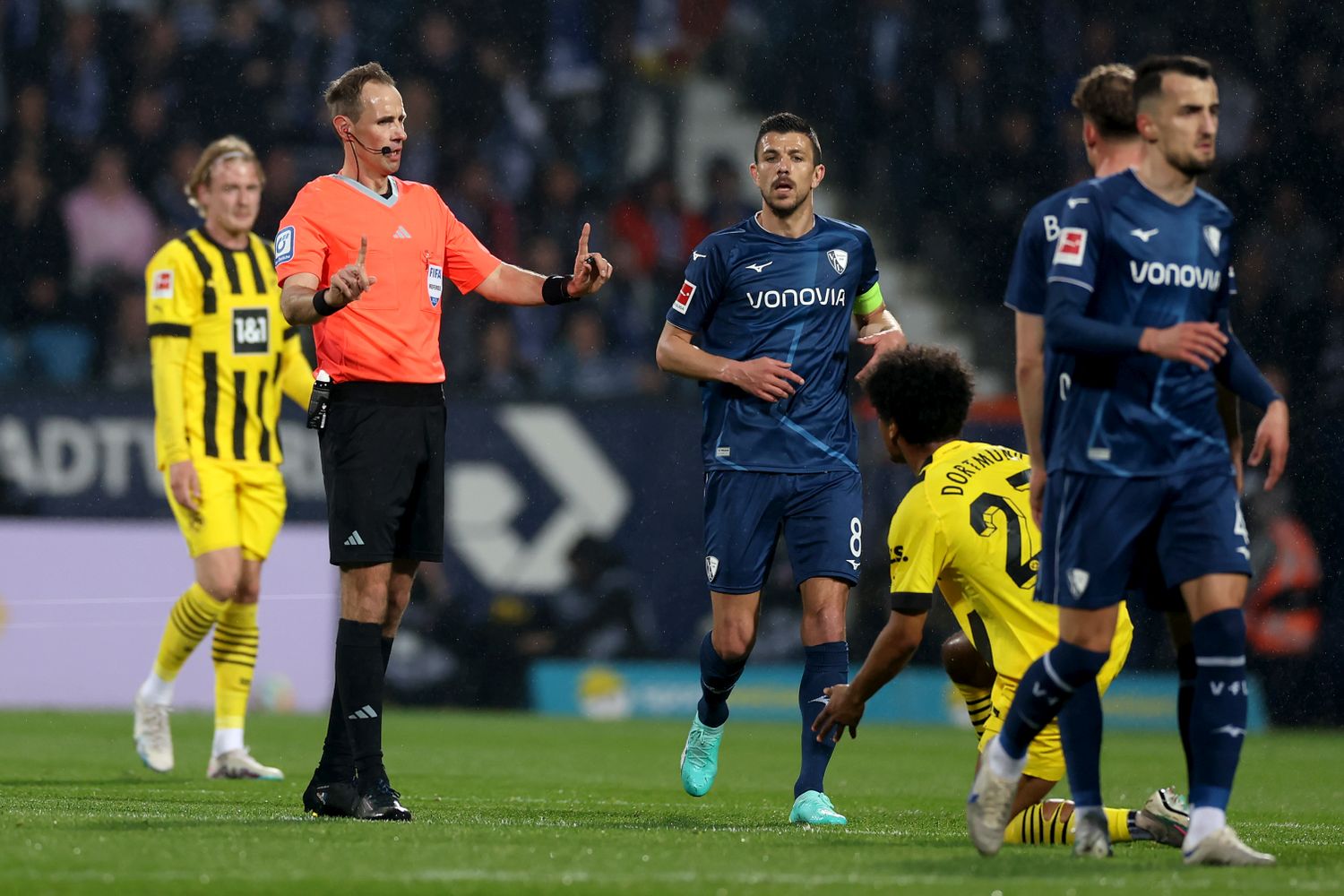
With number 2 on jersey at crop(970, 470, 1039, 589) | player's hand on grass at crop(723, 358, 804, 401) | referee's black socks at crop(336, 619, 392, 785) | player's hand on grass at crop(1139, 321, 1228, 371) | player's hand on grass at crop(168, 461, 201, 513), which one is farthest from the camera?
player's hand on grass at crop(168, 461, 201, 513)

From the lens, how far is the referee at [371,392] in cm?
577

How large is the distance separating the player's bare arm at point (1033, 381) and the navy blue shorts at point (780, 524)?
1.46 metres

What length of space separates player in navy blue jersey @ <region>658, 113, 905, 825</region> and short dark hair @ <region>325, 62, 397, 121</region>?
1.28 m

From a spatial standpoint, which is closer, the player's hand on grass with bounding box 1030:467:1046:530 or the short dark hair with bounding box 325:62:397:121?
the player's hand on grass with bounding box 1030:467:1046:530

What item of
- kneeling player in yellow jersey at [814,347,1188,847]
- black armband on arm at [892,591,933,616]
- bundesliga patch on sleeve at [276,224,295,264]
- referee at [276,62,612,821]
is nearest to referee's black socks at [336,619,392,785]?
referee at [276,62,612,821]

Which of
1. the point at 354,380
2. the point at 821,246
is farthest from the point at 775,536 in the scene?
the point at 354,380

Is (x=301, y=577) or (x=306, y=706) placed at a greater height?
(x=301, y=577)

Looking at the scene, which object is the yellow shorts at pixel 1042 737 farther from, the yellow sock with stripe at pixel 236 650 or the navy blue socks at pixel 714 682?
the yellow sock with stripe at pixel 236 650

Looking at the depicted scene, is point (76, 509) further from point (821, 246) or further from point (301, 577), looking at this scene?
point (821, 246)

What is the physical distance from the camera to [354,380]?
587 cm

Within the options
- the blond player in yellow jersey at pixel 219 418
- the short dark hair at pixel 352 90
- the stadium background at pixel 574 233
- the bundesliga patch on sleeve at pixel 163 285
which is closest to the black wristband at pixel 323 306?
the short dark hair at pixel 352 90

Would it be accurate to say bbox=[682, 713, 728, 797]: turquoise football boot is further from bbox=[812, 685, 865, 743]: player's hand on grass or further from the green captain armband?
the green captain armband

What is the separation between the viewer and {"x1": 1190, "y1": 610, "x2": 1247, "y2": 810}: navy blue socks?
4574 mm

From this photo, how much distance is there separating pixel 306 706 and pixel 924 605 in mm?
7436
